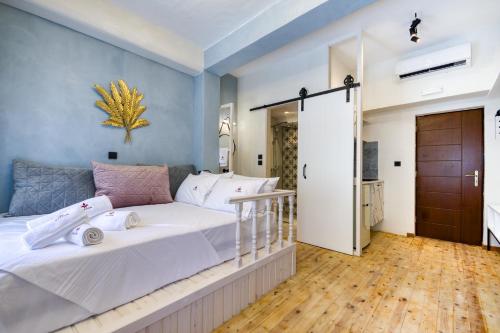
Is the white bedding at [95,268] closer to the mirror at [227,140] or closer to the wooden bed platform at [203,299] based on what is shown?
the wooden bed platform at [203,299]

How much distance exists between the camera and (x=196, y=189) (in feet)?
7.64

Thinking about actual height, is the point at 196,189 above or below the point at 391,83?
below

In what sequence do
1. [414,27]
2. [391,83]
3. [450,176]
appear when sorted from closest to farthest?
[414,27], [450,176], [391,83]

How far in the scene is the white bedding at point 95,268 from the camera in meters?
0.90

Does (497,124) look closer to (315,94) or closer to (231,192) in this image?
(315,94)

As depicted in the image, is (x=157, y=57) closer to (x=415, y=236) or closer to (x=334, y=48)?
(x=334, y=48)

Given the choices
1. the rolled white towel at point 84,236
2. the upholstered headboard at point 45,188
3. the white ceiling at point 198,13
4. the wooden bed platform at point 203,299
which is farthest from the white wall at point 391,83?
the rolled white towel at point 84,236

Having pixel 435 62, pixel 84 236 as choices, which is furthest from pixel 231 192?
pixel 435 62

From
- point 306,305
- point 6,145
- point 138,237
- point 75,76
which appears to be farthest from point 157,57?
point 306,305

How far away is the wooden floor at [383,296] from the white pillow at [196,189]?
3.44 feet

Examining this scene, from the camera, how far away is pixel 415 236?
341cm

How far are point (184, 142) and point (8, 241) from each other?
2.14m

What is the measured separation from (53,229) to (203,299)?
86 centimetres

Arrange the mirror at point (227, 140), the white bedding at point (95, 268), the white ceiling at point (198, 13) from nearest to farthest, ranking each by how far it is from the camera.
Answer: the white bedding at point (95, 268) < the white ceiling at point (198, 13) < the mirror at point (227, 140)
